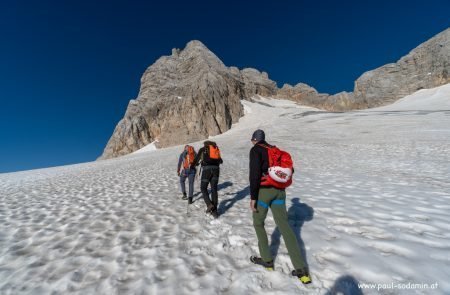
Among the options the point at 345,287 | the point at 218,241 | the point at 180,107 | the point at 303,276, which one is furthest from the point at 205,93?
the point at 345,287

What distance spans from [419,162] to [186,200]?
46.6 feet

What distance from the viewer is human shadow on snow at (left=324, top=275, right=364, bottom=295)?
3592 mm

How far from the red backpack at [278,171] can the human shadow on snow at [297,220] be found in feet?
5.28

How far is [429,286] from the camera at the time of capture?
3545 millimetres

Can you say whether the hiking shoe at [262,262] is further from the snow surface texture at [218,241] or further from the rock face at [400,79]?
the rock face at [400,79]

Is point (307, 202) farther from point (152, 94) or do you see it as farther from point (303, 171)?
point (152, 94)

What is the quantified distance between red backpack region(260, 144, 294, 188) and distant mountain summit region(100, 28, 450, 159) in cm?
6726

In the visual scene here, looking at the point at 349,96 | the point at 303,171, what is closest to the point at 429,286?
the point at 303,171

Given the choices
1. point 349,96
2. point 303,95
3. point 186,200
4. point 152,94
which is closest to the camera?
point 186,200

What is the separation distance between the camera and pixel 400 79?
90.2 metres

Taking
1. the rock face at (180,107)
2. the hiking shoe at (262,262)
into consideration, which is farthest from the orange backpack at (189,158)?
the rock face at (180,107)

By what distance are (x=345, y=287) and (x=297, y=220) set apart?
103 inches

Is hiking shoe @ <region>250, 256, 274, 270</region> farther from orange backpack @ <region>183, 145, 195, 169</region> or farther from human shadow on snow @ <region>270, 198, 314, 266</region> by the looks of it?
orange backpack @ <region>183, 145, 195, 169</region>

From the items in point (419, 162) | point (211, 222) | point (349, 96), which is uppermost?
point (349, 96)
